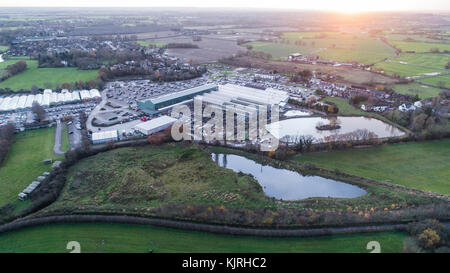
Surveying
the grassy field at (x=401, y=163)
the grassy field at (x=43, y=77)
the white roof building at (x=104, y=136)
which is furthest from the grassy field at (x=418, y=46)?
the grassy field at (x=43, y=77)

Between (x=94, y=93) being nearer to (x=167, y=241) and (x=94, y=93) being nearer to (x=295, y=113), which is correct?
(x=295, y=113)

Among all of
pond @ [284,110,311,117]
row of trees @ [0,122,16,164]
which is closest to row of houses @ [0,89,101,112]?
row of trees @ [0,122,16,164]

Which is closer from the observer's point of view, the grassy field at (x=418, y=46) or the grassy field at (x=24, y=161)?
the grassy field at (x=24, y=161)

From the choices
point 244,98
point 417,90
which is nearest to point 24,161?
point 244,98

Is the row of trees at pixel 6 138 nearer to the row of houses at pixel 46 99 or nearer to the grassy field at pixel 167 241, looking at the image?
the row of houses at pixel 46 99

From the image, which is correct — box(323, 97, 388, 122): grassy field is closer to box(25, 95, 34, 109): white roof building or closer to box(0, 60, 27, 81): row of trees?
box(25, 95, 34, 109): white roof building

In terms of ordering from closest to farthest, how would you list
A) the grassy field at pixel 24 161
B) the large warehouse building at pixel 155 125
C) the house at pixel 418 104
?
the grassy field at pixel 24 161 → the large warehouse building at pixel 155 125 → the house at pixel 418 104

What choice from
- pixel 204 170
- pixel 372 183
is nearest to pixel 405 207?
pixel 372 183
